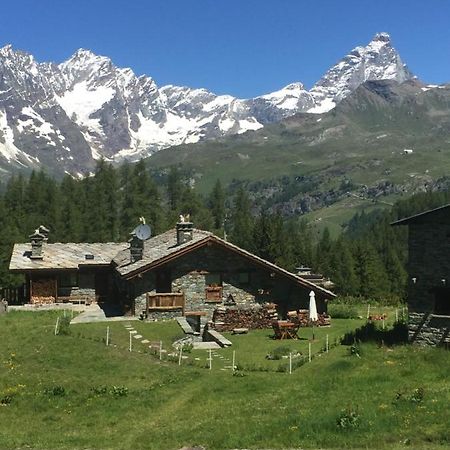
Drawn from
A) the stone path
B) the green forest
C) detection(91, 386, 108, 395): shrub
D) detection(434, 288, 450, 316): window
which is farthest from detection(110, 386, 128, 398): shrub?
the green forest

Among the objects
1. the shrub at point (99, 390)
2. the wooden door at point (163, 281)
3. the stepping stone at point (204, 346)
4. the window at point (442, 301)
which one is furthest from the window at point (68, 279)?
the window at point (442, 301)

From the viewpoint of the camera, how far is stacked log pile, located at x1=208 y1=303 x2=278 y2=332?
4038 centimetres

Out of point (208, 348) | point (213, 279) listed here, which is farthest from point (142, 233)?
point (208, 348)

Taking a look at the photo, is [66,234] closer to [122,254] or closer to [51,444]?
[122,254]

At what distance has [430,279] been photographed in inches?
1113

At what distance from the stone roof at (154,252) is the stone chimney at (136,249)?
32cm

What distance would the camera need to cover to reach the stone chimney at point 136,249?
45.5 metres

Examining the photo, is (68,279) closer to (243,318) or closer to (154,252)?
(154,252)

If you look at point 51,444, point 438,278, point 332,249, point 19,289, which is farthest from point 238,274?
point 332,249

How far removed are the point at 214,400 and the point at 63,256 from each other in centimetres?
3405

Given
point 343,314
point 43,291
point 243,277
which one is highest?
point 243,277

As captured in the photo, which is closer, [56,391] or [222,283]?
[56,391]

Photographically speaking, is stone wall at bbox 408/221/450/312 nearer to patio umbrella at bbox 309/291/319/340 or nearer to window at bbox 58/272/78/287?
patio umbrella at bbox 309/291/319/340

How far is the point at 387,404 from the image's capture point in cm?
1906
